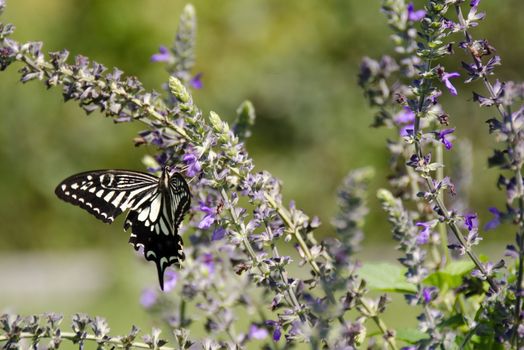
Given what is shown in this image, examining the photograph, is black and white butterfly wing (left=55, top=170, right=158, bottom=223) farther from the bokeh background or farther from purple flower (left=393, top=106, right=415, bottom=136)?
the bokeh background

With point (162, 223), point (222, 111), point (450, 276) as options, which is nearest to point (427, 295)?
point (450, 276)

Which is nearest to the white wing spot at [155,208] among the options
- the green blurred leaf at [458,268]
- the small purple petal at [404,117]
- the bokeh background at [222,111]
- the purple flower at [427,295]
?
the small purple petal at [404,117]

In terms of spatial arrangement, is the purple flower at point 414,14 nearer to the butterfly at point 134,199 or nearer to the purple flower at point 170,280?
the butterfly at point 134,199

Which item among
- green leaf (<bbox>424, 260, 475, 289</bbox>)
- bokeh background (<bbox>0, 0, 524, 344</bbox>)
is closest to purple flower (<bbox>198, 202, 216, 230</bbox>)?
green leaf (<bbox>424, 260, 475, 289</bbox>)

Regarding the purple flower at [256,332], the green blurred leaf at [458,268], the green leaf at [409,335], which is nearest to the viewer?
the green leaf at [409,335]

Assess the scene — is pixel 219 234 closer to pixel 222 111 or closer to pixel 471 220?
pixel 471 220
